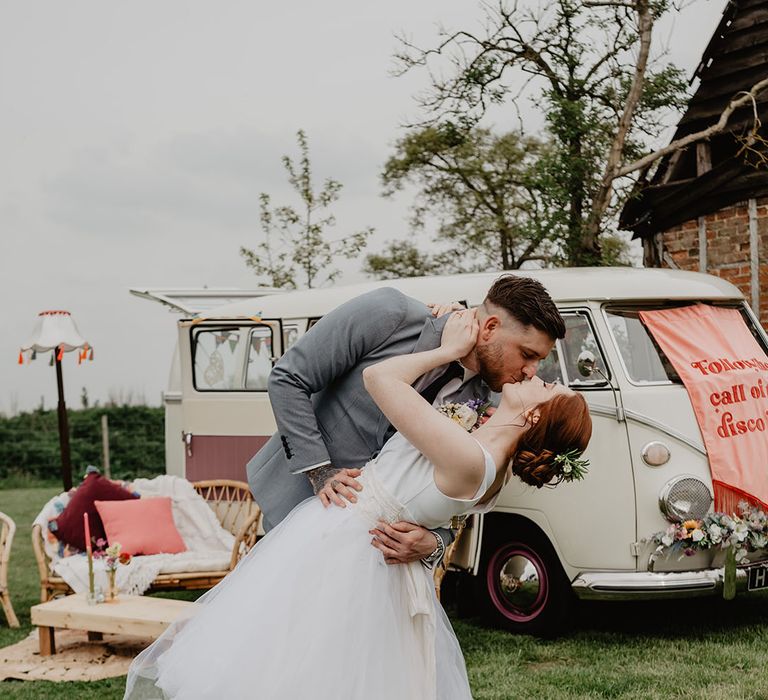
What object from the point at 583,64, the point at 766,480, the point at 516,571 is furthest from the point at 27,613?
the point at 583,64

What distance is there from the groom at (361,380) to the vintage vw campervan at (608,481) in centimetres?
329

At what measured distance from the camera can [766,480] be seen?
601cm

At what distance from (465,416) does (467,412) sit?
→ 0.07 feet

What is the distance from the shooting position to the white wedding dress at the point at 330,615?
2.59 meters

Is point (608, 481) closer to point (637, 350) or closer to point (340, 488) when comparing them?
point (637, 350)

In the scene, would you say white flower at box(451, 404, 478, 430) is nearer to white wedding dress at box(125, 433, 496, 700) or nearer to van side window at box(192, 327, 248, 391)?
white wedding dress at box(125, 433, 496, 700)

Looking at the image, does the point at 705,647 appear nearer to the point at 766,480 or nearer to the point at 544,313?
the point at 766,480

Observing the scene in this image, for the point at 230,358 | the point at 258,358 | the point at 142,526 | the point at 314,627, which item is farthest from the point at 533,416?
the point at 230,358

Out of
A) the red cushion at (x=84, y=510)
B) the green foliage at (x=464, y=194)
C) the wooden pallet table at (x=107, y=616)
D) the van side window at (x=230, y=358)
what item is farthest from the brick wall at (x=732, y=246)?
the wooden pallet table at (x=107, y=616)

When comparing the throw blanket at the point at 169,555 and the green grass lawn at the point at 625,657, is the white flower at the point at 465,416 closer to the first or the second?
the green grass lawn at the point at 625,657

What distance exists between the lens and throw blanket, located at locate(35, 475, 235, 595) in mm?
7023

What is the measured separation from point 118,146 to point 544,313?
11762mm

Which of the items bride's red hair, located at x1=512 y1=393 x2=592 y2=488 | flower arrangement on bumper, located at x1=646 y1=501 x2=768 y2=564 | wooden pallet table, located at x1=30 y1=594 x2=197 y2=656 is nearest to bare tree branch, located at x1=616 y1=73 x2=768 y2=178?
flower arrangement on bumper, located at x1=646 y1=501 x2=768 y2=564

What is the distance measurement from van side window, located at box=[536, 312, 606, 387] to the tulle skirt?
3.75 metres
